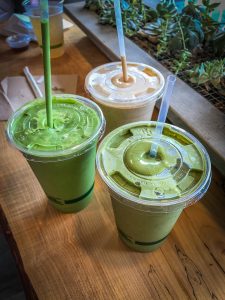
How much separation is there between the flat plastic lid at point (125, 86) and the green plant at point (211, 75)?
193 millimetres

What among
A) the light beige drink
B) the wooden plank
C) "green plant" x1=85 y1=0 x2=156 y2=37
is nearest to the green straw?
the wooden plank

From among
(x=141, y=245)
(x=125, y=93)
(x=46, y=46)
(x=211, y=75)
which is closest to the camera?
(x=46, y=46)

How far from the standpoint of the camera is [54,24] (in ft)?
4.09

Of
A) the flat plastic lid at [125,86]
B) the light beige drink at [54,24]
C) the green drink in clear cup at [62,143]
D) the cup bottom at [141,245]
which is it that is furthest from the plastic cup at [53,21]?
the cup bottom at [141,245]

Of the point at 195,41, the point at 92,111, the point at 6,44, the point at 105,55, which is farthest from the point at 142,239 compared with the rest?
the point at 6,44

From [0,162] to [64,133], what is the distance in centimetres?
36

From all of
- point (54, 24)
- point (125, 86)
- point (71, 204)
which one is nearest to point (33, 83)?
point (54, 24)

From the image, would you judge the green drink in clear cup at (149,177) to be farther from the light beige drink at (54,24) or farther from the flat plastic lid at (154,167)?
the light beige drink at (54,24)

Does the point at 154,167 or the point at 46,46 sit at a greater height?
the point at 46,46

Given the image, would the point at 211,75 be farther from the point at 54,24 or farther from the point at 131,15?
the point at 54,24

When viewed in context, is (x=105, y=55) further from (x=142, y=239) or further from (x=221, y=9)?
(x=142, y=239)

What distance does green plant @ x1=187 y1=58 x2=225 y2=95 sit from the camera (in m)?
0.95

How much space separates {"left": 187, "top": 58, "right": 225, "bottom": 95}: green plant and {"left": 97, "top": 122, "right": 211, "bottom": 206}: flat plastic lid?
0.41 m

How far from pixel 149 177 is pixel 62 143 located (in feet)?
0.67
